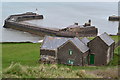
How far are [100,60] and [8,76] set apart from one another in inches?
741

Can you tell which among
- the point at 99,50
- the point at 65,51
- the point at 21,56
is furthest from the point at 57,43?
the point at 21,56

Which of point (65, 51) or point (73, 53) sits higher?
point (65, 51)

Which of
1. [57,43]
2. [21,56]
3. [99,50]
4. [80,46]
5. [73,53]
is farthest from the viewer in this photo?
[21,56]

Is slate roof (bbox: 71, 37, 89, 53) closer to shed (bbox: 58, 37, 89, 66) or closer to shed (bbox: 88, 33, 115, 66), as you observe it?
shed (bbox: 58, 37, 89, 66)

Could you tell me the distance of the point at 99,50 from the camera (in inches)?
1087

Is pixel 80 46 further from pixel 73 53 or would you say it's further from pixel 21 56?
pixel 21 56

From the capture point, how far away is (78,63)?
27281 millimetres

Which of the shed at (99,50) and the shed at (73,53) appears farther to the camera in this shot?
the shed at (99,50)

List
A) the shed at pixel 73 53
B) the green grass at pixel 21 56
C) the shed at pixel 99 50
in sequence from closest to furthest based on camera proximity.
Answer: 1. the shed at pixel 73 53
2. the shed at pixel 99 50
3. the green grass at pixel 21 56

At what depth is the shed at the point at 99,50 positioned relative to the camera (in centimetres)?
2727

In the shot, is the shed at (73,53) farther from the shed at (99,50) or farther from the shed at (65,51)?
the shed at (99,50)

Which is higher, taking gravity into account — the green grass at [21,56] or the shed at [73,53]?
the shed at [73,53]

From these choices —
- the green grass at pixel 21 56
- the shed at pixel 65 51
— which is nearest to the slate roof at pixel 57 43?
the shed at pixel 65 51

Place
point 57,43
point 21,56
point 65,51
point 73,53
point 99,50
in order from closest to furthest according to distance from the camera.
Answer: point 73,53, point 99,50, point 65,51, point 57,43, point 21,56
